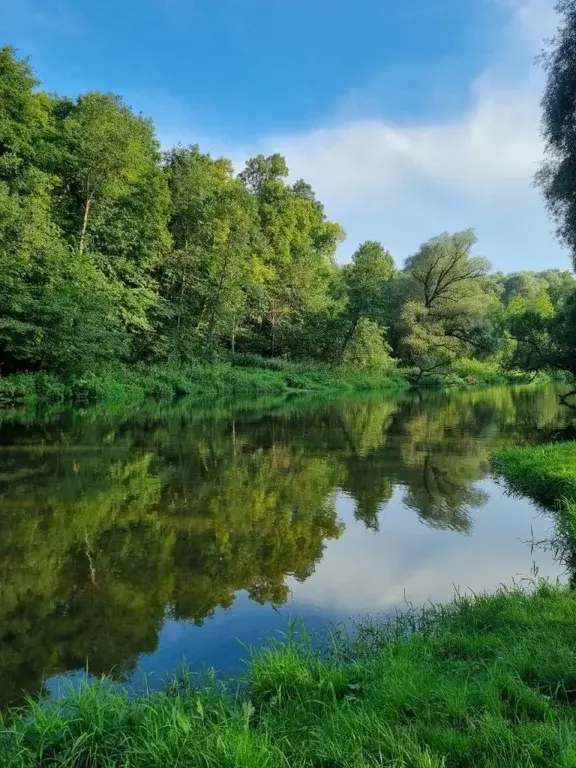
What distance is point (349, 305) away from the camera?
4666 centimetres

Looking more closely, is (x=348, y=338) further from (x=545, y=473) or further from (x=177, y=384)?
(x=545, y=473)

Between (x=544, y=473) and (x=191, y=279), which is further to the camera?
(x=191, y=279)

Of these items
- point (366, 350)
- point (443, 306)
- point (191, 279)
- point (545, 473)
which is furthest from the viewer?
point (443, 306)

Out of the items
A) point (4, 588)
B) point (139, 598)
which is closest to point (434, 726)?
point (139, 598)

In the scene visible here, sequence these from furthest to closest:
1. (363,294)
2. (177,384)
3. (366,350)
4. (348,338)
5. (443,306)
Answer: (443,306) → (366,350) → (348,338) → (363,294) → (177,384)

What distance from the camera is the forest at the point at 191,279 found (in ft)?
80.4

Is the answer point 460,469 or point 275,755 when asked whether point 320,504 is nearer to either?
point 460,469

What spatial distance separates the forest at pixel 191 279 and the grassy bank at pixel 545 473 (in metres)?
9.94

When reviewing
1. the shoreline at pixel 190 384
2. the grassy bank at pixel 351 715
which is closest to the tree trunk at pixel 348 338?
the shoreline at pixel 190 384

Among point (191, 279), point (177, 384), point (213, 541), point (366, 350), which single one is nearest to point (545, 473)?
point (213, 541)

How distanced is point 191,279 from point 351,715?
3560cm

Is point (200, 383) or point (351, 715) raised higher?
point (351, 715)

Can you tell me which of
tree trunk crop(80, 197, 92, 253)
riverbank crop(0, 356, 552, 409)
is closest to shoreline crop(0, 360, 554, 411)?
riverbank crop(0, 356, 552, 409)

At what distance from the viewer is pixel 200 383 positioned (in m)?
32.9
